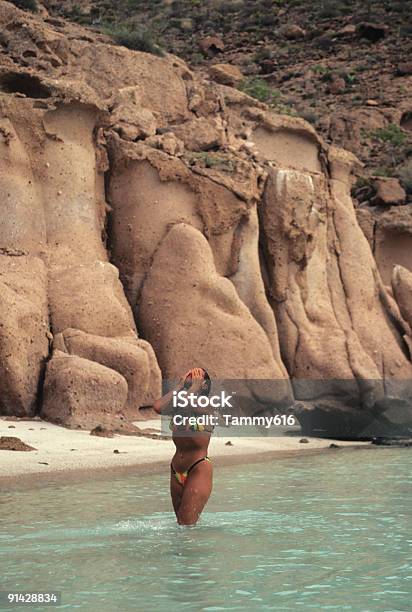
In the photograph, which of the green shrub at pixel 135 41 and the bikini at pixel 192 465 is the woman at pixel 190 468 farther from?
the green shrub at pixel 135 41

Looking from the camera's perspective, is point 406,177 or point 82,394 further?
point 406,177

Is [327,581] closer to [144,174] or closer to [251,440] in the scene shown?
[251,440]

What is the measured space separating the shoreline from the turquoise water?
511mm

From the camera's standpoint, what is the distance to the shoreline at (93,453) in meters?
12.1

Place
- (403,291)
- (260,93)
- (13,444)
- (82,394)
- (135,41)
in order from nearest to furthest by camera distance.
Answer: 1. (13,444)
2. (82,394)
3. (403,291)
4. (135,41)
5. (260,93)

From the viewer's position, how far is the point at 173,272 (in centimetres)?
2014

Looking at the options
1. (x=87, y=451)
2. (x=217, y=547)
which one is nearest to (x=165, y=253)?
(x=87, y=451)

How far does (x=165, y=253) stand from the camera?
2038 centimetres

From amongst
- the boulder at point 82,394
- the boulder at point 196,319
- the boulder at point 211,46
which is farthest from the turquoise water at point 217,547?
the boulder at point 211,46

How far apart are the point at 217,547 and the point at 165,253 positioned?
12539 mm

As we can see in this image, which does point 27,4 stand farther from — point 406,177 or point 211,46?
point 211,46
